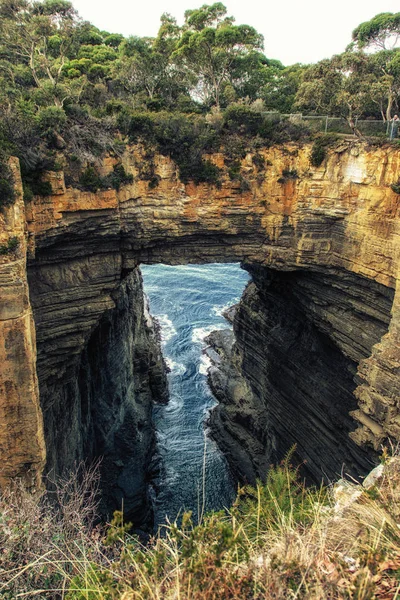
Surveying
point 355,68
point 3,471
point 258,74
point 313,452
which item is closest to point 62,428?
point 3,471

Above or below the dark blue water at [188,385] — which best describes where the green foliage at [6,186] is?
above

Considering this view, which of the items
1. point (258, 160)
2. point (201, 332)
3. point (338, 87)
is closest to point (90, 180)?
point (258, 160)

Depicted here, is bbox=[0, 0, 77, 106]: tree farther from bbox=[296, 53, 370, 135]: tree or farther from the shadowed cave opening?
bbox=[296, 53, 370, 135]: tree

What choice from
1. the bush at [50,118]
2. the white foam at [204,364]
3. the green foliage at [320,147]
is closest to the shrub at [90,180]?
the bush at [50,118]

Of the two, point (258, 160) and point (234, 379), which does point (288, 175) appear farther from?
point (234, 379)

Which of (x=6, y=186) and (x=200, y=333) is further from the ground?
(x=6, y=186)

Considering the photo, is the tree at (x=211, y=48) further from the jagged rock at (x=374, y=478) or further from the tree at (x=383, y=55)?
the jagged rock at (x=374, y=478)

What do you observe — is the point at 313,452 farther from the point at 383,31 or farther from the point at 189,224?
the point at 383,31
